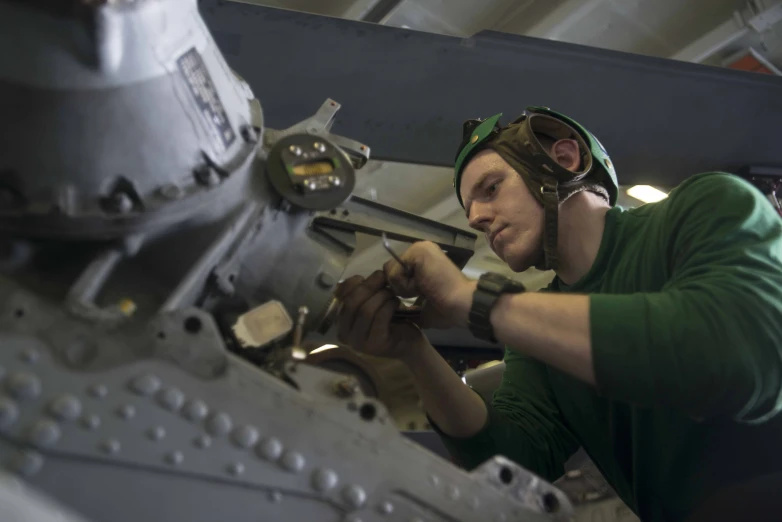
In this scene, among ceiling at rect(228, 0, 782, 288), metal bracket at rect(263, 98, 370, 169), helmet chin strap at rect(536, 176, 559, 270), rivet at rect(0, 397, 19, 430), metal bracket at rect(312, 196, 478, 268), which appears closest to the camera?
rivet at rect(0, 397, 19, 430)

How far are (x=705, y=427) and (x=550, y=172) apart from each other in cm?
75

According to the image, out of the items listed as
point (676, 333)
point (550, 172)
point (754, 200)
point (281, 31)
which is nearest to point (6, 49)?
point (281, 31)

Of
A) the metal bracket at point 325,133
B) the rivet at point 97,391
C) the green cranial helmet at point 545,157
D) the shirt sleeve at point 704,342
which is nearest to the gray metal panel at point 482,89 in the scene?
the green cranial helmet at point 545,157

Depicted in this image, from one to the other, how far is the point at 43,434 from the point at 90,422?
6 centimetres

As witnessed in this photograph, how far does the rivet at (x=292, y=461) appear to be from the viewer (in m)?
0.95

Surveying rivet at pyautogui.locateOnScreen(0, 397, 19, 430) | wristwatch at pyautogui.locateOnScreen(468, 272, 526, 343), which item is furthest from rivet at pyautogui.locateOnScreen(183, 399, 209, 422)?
wristwatch at pyautogui.locateOnScreen(468, 272, 526, 343)

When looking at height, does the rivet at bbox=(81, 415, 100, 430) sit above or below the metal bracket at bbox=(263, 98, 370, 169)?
below

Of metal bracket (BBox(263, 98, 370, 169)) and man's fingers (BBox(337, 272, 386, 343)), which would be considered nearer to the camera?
metal bracket (BBox(263, 98, 370, 169))

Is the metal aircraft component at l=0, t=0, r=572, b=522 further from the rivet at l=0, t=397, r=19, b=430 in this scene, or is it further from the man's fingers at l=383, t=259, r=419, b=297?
the man's fingers at l=383, t=259, r=419, b=297

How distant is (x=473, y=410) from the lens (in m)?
1.81

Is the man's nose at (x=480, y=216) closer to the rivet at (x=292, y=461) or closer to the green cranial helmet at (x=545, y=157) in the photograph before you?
the green cranial helmet at (x=545, y=157)

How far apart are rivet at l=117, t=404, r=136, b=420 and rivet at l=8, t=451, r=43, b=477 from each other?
108 mm

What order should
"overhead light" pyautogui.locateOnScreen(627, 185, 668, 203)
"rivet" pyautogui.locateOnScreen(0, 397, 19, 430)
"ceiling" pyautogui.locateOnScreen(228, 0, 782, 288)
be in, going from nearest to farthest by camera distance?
1. "rivet" pyautogui.locateOnScreen(0, 397, 19, 430)
2. "ceiling" pyautogui.locateOnScreen(228, 0, 782, 288)
3. "overhead light" pyautogui.locateOnScreen(627, 185, 668, 203)

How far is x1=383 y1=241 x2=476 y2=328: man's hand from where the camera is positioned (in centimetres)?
137
